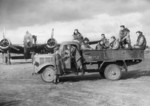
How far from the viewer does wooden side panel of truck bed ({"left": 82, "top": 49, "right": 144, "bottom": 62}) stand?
38.9 feet

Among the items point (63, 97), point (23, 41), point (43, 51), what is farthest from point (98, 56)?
point (43, 51)

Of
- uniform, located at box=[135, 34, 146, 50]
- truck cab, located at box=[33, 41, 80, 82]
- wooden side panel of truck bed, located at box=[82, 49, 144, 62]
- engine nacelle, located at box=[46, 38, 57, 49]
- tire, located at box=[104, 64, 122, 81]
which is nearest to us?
truck cab, located at box=[33, 41, 80, 82]

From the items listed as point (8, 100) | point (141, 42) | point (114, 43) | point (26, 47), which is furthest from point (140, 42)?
point (26, 47)

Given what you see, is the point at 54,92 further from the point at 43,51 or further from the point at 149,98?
the point at 43,51

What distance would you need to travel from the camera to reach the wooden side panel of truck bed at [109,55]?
11.9m

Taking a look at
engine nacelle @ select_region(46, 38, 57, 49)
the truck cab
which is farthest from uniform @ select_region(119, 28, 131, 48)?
engine nacelle @ select_region(46, 38, 57, 49)

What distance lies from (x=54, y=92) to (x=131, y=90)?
112 inches

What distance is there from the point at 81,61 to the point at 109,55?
146cm

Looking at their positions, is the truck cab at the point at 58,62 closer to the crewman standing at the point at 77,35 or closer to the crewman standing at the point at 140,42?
the crewman standing at the point at 77,35

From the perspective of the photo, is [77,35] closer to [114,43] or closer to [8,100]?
[114,43]

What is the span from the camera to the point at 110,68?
12.3m

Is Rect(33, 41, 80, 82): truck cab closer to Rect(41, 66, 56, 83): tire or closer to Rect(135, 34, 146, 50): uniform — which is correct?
Rect(41, 66, 56, 83): tire

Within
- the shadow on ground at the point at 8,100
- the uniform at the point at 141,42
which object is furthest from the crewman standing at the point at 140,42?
the shadow on ground at the point at 8,100

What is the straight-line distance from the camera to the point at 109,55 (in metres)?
12.1
